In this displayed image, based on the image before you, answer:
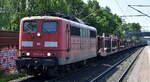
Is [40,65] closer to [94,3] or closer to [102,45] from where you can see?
[102,45]

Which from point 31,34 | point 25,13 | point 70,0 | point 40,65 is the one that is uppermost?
point 70,0

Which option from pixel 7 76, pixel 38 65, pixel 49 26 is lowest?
pixel 7 76

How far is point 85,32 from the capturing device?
910 inches

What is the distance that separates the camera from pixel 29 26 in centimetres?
1783

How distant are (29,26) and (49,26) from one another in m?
1.06

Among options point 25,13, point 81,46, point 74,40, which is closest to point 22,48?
point 74,40

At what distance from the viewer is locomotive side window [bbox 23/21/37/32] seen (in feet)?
58.2

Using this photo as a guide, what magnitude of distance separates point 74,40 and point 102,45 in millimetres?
15076

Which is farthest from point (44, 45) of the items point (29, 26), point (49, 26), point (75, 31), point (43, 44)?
point (75, 31)

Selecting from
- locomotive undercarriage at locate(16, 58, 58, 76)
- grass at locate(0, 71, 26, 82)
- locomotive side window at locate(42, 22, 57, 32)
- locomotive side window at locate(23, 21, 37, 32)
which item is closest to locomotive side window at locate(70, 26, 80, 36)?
locomotive side window at locate(42, 22, 57, 32)

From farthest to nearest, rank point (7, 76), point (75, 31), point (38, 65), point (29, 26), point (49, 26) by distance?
1. point (75, 31)
2. point (7, 76)
3. point (29, 26)
4. point (49, 26)
5. point (38, 65)

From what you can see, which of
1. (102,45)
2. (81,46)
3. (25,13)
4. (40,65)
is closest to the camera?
(40,65)

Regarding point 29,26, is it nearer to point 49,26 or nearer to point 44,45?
point 49,26

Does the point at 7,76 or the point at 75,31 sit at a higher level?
the point at 75,31
